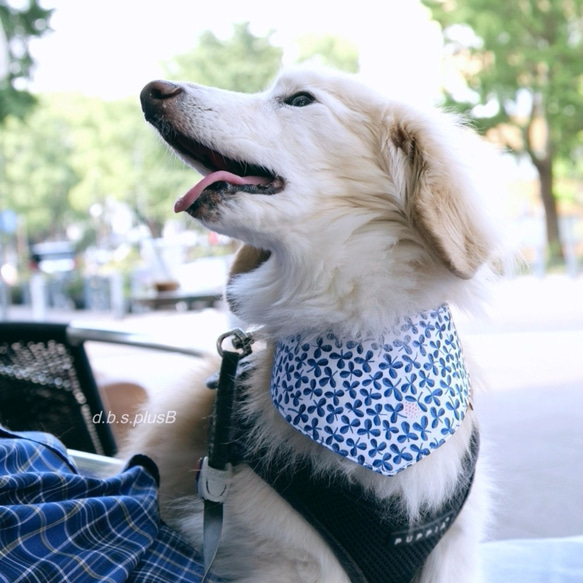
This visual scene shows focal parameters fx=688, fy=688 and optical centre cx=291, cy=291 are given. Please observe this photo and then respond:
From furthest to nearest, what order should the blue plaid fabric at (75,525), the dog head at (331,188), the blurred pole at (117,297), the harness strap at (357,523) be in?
the blurred pole at (117,297) → the dog head at (331,188) → the harness strap at (357,523) → the blue plaid fabric at (75,525)

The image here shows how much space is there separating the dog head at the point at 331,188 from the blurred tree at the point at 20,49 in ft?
32.6

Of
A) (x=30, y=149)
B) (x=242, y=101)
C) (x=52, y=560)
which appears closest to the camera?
(x=52, y=560)

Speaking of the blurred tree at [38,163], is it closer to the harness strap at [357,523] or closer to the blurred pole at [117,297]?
the blurred pole at [117,297]

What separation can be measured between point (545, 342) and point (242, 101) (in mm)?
5492

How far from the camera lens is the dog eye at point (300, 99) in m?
1.63

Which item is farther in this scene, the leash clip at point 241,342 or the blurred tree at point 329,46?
the blurred tree at point 329,46

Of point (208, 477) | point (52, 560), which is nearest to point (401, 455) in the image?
point (208, 477)

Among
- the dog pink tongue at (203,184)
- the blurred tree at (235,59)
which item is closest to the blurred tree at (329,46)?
the blurred tree at (235,59)

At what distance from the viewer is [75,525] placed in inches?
48.5

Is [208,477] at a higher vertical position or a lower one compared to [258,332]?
lower

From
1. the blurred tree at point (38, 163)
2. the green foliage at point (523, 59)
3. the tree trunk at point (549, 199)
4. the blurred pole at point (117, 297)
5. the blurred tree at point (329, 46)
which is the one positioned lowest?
the blurred tree at point (38, 163)

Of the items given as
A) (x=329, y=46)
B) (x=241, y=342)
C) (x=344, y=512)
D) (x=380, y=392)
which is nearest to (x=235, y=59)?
(x=329, y=46)

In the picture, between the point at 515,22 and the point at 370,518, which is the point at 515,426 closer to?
the point at 370,518

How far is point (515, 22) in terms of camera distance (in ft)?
49.4
